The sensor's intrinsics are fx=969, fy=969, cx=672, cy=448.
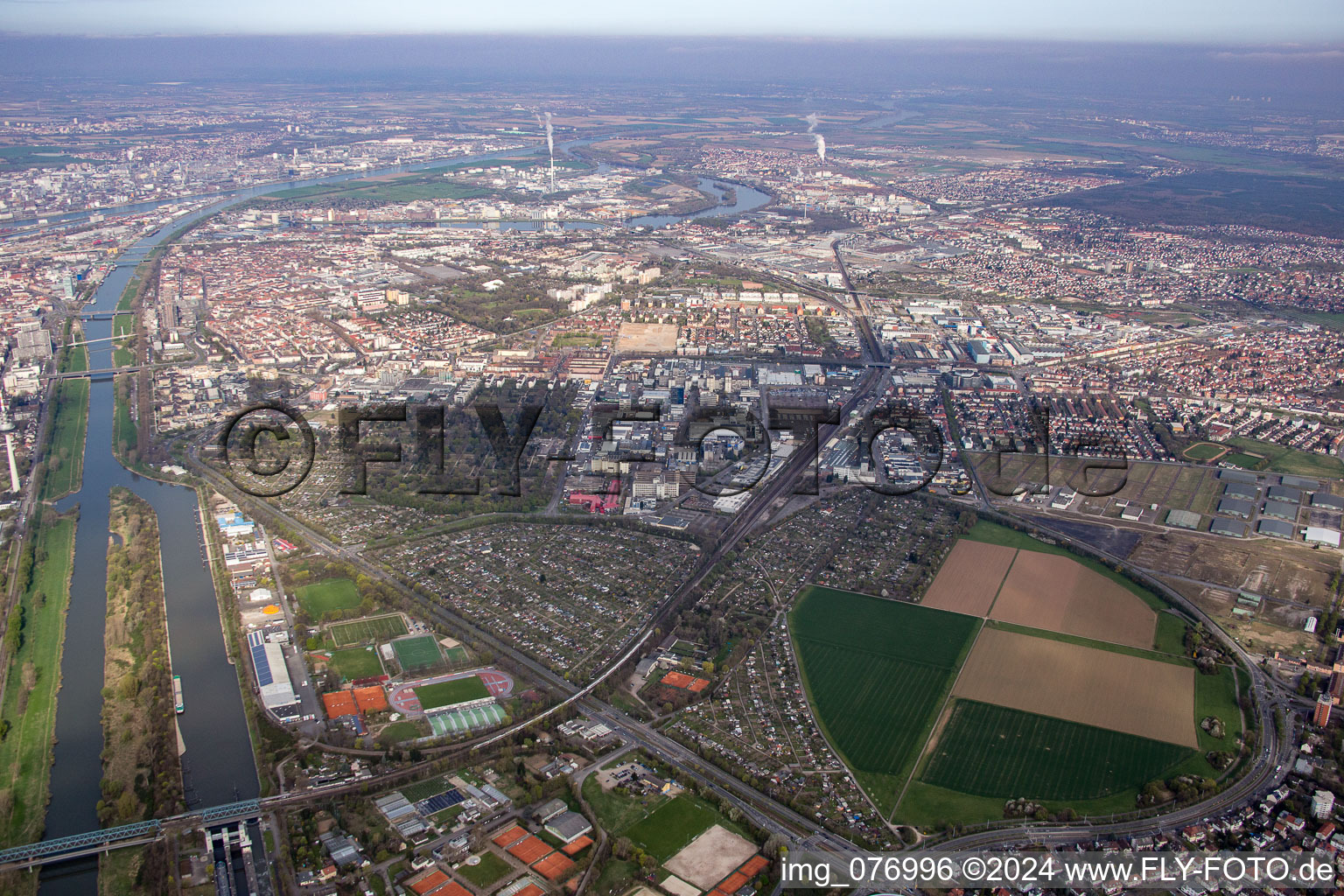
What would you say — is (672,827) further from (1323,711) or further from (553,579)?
(1323,711)

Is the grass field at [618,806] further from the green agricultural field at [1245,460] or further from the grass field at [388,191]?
the grass field at [388,191]

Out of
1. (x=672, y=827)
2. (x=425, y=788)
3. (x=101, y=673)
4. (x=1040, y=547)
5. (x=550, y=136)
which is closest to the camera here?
(x=672, y=827)

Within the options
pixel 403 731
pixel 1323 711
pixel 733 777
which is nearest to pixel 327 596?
pixel 403 731

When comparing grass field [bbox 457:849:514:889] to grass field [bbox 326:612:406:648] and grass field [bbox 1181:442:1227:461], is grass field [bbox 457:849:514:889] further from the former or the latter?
grass field [bbox 1181:442:1227:461]

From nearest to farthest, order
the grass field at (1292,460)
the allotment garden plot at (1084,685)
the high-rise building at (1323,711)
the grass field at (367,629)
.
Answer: the high-rise building at (1323,711), the allotment garden plot at (1084,685), the grass field at (367,629), the grass field at (1292,460)

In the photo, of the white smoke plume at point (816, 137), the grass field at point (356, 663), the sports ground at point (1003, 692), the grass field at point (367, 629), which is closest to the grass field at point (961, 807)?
the sports ground at point (1003, 692)
